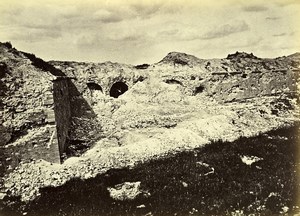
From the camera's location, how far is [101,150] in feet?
26.1

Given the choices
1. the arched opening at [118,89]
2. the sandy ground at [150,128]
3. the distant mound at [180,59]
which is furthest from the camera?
the distant mound at [180,59]

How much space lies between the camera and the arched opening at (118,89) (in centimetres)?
1097

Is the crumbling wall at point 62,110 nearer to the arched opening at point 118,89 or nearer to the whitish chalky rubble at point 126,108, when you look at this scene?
the whitish chalky rubble at point 126,108

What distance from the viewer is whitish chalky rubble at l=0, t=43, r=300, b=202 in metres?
7.03

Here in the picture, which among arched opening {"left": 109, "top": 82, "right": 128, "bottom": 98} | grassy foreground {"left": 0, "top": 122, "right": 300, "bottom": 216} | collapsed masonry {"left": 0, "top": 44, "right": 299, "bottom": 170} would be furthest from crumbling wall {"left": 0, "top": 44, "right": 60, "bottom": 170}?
arched opening {"left": 109, "top": 82, "right": 128, "bottom": 98}

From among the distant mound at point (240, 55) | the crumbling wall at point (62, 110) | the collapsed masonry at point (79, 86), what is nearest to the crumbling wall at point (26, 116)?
the collapsed masonry at point (79, 86)

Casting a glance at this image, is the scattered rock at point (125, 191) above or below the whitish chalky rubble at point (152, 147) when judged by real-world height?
below

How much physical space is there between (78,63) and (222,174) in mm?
5543

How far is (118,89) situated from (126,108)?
4.12ft

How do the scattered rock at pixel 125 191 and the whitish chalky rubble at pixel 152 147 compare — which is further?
the whitish chalky rubble at pixel 152 147

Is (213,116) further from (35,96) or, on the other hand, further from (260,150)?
(35,96)

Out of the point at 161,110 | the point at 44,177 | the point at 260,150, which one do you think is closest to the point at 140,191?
the point at 44,177

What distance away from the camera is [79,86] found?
9.95m

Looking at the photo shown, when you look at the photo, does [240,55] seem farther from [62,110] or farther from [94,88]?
[62,110]
